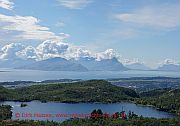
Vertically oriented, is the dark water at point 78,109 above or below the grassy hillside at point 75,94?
below

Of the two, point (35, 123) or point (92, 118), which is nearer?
point (35, 123)

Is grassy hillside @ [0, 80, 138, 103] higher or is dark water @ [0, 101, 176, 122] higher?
grassy hillside @ [0, 80, 138, 103]

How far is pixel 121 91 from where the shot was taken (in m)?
189

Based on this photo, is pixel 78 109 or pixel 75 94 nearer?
pixel 78 109

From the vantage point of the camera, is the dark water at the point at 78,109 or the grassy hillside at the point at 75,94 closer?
the dark water at the point at 78,109

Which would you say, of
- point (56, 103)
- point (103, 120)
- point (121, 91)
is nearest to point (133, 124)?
point (103, 120)

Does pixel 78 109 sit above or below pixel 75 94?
below

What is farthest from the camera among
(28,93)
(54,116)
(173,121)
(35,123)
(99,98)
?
(28,93)

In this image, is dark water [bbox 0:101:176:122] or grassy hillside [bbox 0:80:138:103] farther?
grassy hillside [bbox 0:80:138:103]

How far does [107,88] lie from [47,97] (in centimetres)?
3845

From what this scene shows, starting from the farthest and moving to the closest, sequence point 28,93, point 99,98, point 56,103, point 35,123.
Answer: point 28,93, point 99,98, point 56,103, point 35,123

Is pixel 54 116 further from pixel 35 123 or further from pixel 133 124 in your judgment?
pixel 133 124

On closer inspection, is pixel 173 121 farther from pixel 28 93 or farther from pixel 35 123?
pixel 28 93

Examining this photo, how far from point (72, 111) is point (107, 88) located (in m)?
62.3
